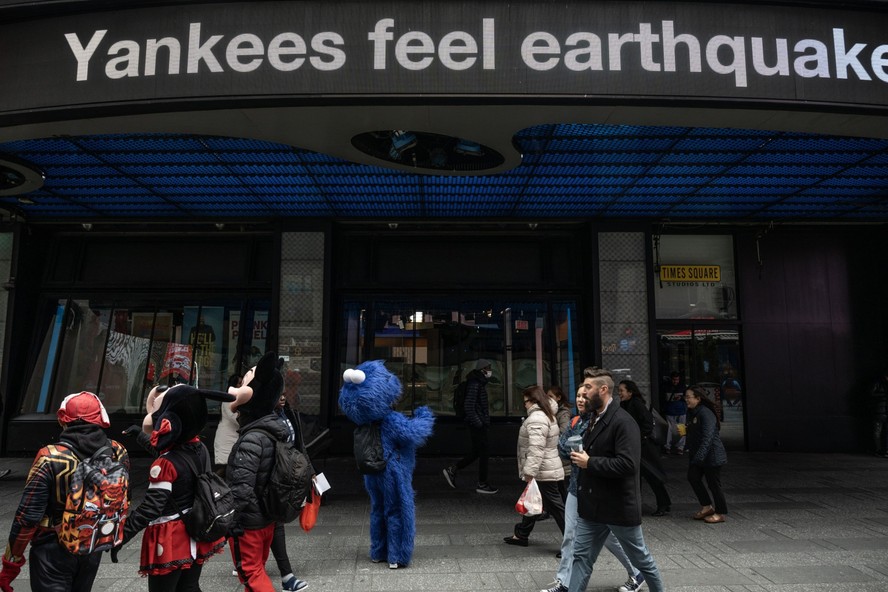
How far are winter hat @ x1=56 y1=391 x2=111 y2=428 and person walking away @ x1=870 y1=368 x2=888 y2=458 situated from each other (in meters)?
13.0

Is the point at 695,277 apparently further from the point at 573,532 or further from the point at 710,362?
the point at 573,532

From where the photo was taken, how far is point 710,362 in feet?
39.0

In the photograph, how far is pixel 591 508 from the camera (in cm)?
409

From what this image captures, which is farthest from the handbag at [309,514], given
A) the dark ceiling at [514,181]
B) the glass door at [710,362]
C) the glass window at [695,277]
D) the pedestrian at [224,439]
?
the glass window at [695,277]

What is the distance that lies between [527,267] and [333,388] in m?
4.50

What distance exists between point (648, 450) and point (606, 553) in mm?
1636

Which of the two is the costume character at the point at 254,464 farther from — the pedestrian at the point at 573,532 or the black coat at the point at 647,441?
the black coat at the point at 647,441

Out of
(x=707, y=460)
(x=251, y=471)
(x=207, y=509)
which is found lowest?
(x=707, y=460)

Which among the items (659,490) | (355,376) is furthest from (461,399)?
(355,376)

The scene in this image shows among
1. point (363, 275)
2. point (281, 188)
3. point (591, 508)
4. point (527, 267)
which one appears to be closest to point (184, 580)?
point (591, 508)

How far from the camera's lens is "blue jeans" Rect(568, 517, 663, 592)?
4.02 meters

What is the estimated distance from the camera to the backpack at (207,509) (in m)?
3.42

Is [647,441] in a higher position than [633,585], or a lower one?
higher

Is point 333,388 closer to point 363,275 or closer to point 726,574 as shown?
point 363,275
